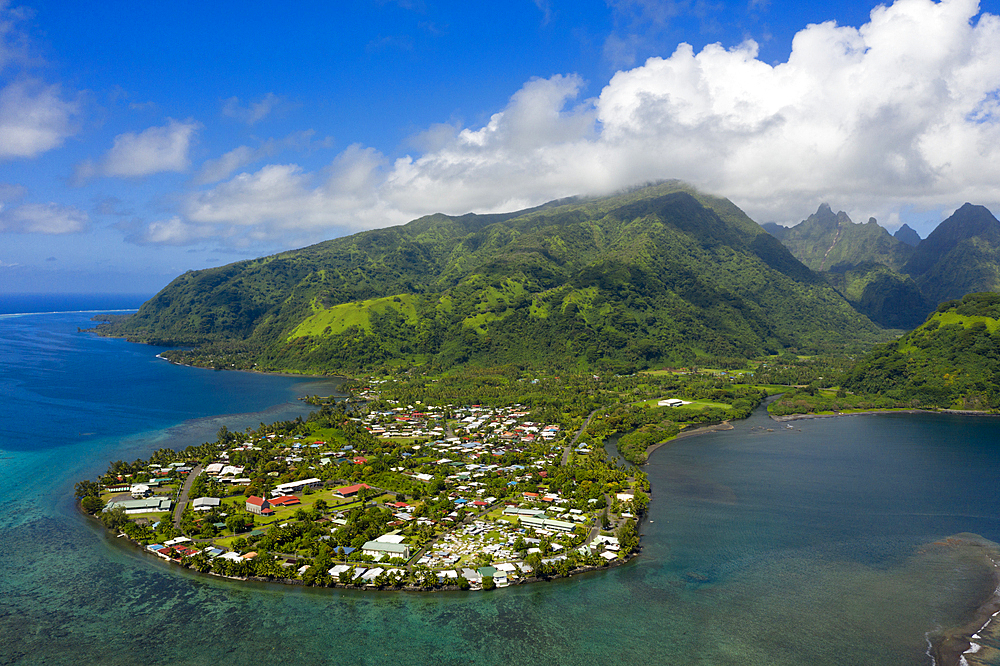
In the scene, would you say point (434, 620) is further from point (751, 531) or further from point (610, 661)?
point (751, 531)

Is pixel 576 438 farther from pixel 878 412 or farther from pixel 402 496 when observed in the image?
pixel 878 412

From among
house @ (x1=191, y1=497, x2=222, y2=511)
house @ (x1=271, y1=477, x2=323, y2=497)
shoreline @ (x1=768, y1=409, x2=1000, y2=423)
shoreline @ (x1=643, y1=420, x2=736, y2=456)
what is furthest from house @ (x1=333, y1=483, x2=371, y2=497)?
shoreline @ (x1=768, y1=409, x2=1000, y2=423)

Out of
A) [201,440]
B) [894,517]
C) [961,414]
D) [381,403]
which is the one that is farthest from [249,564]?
[961,414]

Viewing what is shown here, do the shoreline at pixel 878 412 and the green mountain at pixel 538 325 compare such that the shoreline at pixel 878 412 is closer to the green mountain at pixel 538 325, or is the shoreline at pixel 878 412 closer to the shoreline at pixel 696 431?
the shoreline at pixel 696 431

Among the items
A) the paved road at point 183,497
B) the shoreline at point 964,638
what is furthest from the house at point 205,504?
the shoreline at point 964,638

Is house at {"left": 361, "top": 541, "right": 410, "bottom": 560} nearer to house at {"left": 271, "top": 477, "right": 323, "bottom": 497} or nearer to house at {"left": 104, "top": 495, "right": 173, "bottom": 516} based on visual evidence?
house at {"left": 271, "top": 477, "right": 323, "bottom": 497}

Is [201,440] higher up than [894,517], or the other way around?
[201,440]

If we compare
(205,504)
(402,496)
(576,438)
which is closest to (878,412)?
(576,438)
